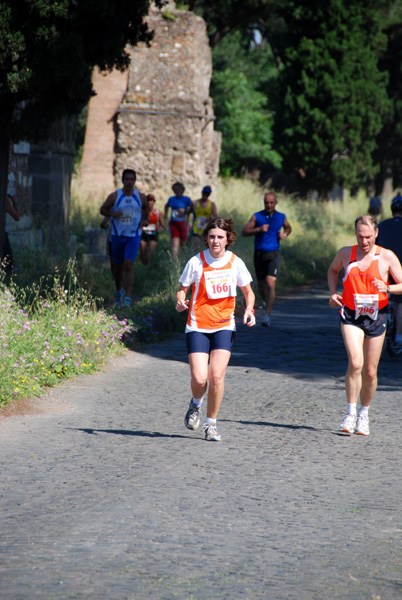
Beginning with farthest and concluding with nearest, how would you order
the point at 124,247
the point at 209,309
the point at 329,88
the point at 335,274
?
the point at 329,88 → the point at 124,247 → the point at 335,274 → the point at 209,309

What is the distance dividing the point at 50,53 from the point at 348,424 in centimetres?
635

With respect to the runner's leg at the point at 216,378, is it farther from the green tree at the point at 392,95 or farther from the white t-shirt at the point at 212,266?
the green tree at the point at 392,95

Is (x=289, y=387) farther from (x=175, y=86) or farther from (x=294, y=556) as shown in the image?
(x=175, y=86)

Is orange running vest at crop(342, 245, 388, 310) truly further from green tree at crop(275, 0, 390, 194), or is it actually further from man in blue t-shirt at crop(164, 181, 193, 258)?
green tree at crop(275, 0, 390, 194)

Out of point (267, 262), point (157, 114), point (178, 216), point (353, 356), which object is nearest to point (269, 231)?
point (267, 262)

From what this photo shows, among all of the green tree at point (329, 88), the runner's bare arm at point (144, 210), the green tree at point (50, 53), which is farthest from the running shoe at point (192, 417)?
the green tree at point (329, 88)

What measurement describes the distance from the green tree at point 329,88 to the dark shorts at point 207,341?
3118cm

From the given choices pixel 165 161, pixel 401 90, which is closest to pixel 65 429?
pixel 165 161

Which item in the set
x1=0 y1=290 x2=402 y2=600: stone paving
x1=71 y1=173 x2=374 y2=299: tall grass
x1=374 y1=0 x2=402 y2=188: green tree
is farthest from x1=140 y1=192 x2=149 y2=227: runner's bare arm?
x1=374 y1=0 x2=402 y2=188: green tree

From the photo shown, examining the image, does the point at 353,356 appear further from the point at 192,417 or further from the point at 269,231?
the point at 269,231

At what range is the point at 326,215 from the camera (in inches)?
1337

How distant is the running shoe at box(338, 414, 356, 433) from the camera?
7.26 m

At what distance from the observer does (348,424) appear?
7.27m

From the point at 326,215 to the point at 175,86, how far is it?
25.5 ft
